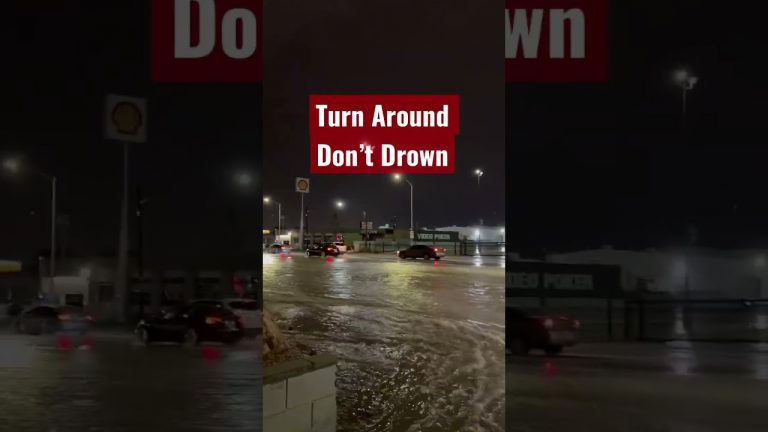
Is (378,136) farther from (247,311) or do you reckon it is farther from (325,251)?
(325,251)

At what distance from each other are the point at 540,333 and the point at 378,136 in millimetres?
4231

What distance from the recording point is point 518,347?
8.22 meters

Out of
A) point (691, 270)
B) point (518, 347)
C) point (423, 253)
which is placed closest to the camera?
point (518, 347)

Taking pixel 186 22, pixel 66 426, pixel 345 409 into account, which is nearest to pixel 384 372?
pixel 345 409

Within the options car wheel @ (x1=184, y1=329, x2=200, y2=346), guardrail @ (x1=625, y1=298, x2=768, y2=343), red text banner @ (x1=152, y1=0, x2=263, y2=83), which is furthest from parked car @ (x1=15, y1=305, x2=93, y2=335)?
guardrail @ (x1=625, y1=298, x2=768, y2=343)

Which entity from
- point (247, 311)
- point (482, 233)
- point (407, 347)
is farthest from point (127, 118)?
point (482, 233)

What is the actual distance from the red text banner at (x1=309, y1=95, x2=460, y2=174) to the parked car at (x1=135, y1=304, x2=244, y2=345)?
6.42ft

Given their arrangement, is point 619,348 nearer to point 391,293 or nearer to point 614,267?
point 614,267

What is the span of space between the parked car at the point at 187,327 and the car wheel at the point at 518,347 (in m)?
3.59

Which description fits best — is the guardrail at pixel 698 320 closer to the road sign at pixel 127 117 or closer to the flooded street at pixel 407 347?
the flooded street at pixel 407 347

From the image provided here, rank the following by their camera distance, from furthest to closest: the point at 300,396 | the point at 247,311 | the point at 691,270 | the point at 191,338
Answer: the point at 691,270
the point at 191,338
the point at 247,311
the point at 300,396

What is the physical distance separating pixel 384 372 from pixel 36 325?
443 centimetres

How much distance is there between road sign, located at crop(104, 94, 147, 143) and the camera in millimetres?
4901

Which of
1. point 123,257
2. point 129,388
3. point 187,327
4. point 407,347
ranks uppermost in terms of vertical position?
point 123,257
